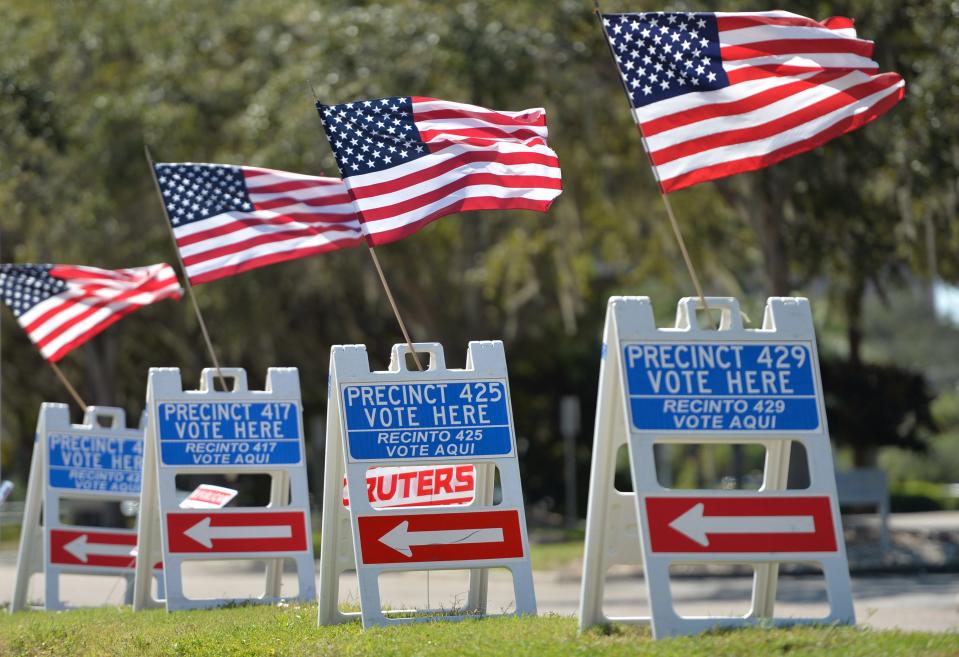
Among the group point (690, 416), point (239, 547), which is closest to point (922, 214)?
point (239, 547)

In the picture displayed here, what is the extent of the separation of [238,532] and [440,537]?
281 cm

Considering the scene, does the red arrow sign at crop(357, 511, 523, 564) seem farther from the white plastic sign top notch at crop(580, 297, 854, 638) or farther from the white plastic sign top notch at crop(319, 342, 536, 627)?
the white plastic sign top notch at crop(580, 297, 854, 638)

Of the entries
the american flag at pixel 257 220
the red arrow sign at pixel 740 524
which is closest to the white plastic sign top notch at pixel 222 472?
the american flag at pixel 257 220

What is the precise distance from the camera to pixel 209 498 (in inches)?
473

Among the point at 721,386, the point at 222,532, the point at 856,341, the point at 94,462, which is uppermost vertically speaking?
the point at 721,386

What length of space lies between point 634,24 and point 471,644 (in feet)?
11.7

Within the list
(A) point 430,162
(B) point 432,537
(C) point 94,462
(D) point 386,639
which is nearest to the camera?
(D) point 386,639

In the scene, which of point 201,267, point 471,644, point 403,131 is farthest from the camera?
point 201,267

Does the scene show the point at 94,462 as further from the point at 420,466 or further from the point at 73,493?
the point at 420,466

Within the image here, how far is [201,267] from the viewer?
1270 centimetres

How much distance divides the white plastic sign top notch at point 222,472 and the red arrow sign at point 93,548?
2.39m

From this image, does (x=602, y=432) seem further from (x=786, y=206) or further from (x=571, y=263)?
(x=571, y=263)

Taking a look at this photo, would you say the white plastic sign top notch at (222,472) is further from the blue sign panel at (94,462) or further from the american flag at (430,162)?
the american flag at (430,162)

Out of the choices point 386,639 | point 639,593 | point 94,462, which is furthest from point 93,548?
point 386,639
